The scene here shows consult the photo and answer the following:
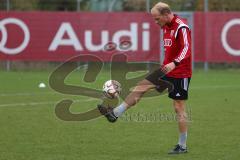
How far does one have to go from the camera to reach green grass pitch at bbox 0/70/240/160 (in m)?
9.62

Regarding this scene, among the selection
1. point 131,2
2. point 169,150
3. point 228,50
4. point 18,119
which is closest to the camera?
point 169,150

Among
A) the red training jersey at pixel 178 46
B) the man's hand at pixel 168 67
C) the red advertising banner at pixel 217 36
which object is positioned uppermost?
the red training jersey at pixel 178 46

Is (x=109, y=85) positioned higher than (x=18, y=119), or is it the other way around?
(x=109, y=85)

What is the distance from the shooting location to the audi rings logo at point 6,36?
28359 millimetres

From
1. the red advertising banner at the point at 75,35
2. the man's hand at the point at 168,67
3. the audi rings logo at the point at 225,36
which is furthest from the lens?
the red advertising banner at the point at 75,35

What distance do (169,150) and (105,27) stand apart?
1877 cm

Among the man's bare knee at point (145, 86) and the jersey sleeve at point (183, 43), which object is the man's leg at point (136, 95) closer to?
the man's bare knee at point (145, 86)

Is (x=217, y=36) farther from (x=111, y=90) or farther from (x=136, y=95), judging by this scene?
(x=136, y=95)

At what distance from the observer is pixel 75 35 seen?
28.3 meters

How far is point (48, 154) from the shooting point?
9.48 meters

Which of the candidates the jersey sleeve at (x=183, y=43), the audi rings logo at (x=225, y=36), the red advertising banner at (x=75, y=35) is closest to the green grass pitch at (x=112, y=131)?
→ the jersey sleeve at (x=183, y=43)

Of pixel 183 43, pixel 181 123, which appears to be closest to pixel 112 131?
pixel 181 123

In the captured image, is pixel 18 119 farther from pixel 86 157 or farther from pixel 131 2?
pixel 131 2

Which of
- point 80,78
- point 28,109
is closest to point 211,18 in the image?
point 80,78
